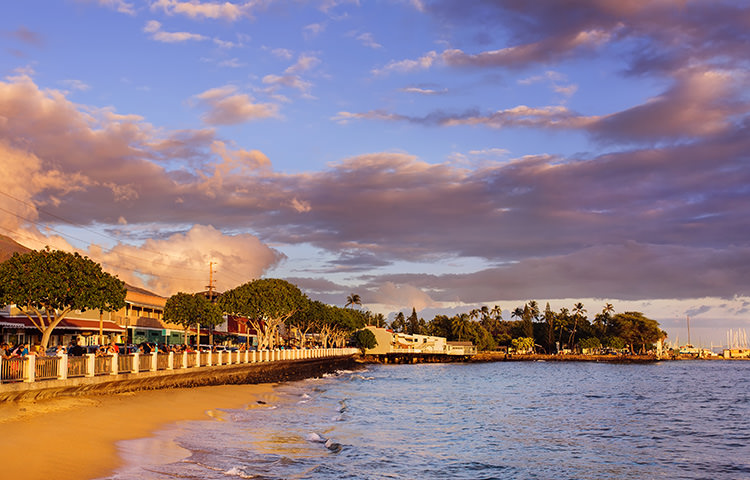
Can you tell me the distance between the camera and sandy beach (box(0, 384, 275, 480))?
16.0m

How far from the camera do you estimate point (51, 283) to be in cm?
3609

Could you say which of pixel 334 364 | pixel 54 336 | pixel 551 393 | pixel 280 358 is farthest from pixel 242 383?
pixel 334 364

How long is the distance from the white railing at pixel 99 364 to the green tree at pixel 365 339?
105387 millimetres

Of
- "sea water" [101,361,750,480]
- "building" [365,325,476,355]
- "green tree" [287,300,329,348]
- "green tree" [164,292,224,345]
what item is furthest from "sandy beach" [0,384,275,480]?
"building" [365,325,476,355]

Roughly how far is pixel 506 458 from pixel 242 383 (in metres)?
34.4

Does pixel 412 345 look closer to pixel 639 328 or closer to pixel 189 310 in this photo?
pixel 639 328

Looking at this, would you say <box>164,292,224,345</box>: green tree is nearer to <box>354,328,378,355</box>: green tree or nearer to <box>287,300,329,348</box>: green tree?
<box>287,300,329,348</box>: green tree

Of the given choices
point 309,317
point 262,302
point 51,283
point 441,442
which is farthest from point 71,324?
point 309,317

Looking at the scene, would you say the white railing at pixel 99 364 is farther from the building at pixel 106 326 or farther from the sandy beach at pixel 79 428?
the building at pixel 106 326

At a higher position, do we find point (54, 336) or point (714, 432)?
point (54, 336)

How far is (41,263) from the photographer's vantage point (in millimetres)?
36906

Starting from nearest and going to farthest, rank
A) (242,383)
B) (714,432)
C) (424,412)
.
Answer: (714,432) < (424,412) < (242,383)

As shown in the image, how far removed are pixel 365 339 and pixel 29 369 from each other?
14015 cm

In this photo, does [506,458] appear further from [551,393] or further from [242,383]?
[551,393]
